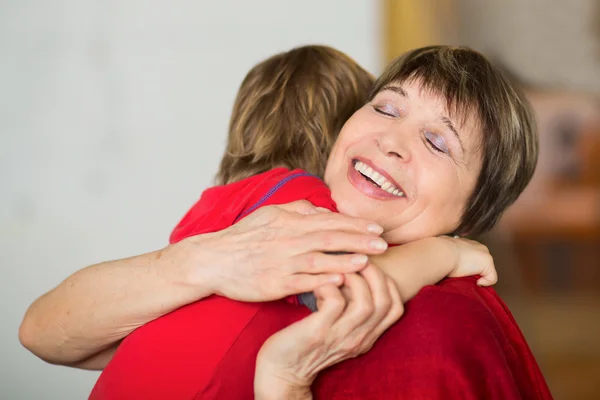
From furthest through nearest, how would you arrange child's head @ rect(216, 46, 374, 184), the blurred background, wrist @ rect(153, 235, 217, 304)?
1. the blurred background
2. child's head @ rect(216, 46, 374, 184)
3. wrist @ rect(153, 235, 217, 304)

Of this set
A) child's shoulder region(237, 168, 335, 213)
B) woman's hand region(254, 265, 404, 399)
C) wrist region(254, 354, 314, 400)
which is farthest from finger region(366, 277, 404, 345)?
child's shoulder region(237, 168, 335, 213)

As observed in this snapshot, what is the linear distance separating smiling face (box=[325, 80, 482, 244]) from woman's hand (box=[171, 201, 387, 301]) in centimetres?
24

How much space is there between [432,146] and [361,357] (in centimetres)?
47

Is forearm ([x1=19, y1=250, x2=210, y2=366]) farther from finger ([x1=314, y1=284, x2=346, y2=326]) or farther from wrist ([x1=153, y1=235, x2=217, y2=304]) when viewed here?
finger ([x1=314, y1=284, x2=346, y2=326])

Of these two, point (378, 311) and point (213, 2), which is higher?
point (213, 2)

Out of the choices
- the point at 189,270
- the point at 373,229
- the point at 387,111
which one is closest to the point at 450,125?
the point at 387,111

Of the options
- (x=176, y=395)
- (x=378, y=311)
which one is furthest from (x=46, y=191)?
(x=378, y=311)

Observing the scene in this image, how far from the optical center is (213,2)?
3283 millimetres

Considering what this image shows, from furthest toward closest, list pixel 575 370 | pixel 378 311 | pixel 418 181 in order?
pixel 575 370, pixel 418 181, pixel 378 311

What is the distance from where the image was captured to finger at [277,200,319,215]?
122cm

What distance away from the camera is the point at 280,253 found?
1.16m

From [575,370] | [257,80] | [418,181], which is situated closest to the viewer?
[418,181]

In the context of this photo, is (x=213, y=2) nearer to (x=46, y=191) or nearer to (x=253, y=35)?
(x=253, y=35)

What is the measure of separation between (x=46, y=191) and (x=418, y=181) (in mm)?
2255
